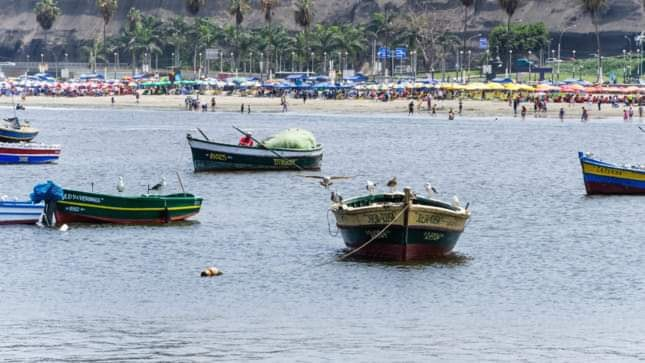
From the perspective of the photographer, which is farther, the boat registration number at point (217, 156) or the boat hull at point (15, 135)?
the boat hull at point (15, 135)

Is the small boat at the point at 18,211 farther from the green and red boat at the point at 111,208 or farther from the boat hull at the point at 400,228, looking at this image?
the boat hull at the point at 400,228

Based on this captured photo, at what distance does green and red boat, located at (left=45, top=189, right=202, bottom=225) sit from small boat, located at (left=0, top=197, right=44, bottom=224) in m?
0.51

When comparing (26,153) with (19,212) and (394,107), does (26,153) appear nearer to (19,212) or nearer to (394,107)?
(19,212)

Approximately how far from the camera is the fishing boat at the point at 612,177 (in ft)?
245

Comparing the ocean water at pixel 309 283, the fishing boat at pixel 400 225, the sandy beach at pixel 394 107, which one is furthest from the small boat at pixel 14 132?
the sandy beach at pixel 394 107

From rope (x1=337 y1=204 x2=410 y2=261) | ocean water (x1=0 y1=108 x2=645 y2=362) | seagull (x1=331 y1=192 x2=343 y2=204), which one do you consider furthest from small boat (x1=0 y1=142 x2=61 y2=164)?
seagull (x1=331 y1=192 x2=343 y2=204)

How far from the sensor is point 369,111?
18262cm

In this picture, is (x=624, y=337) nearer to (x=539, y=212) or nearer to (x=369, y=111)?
(x=539, y=212)

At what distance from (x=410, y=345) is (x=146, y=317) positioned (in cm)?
827

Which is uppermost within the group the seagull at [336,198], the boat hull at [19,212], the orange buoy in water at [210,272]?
the seagull at [336,198]

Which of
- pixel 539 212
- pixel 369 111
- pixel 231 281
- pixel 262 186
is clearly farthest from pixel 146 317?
pixel 369 111

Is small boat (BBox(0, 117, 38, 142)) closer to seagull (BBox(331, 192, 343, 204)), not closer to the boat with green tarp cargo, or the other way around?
the boat with green tarp cargo

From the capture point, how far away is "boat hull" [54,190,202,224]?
59.1 metres

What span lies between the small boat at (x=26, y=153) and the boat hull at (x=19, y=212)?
3480 cm
